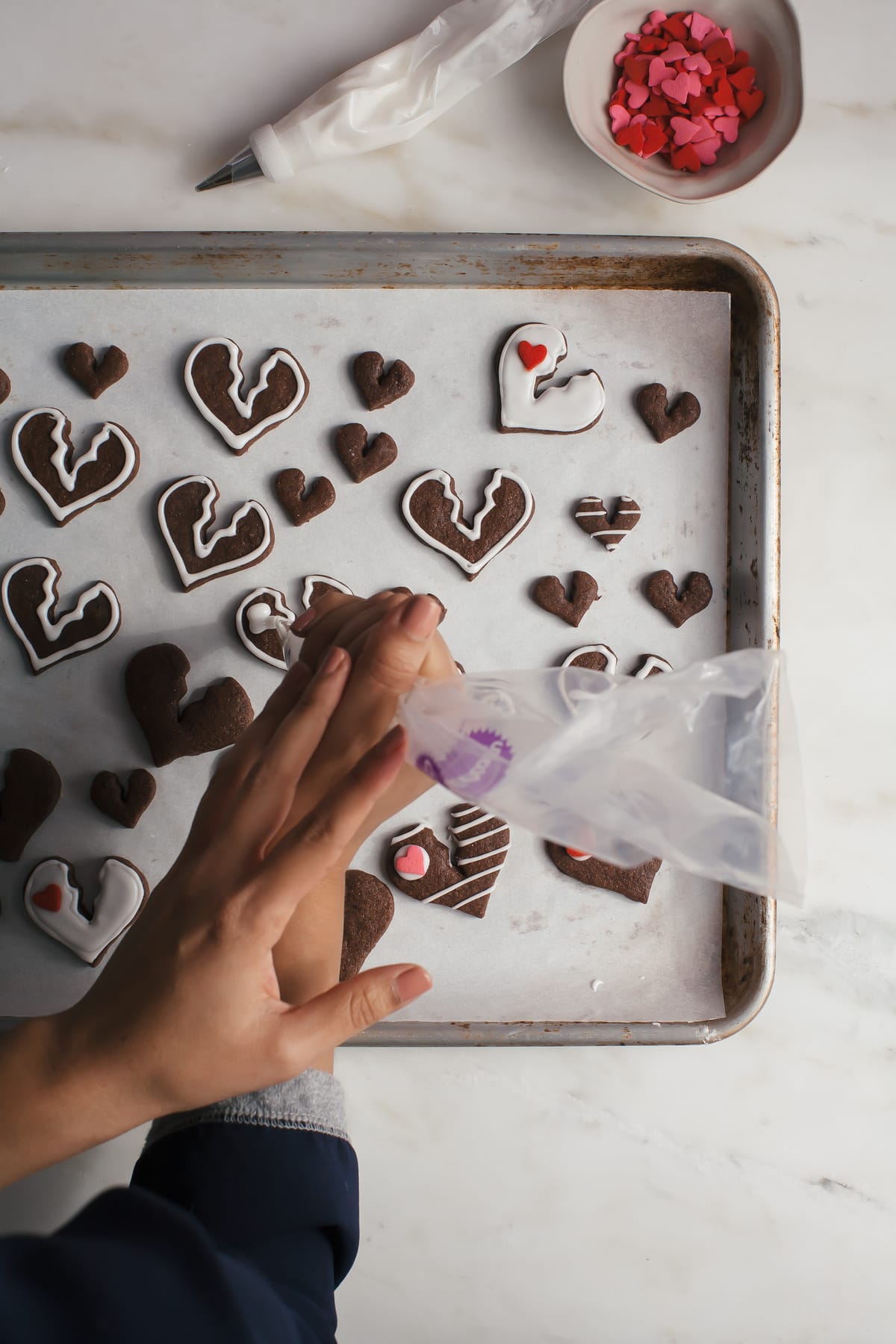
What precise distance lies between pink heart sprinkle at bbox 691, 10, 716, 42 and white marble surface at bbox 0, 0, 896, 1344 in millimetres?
129

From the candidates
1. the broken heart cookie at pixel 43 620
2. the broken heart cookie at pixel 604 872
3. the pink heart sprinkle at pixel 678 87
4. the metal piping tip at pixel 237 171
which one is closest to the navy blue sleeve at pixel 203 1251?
the broken heart cookie at pixel 604 872

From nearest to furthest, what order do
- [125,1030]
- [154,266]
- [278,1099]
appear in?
1. [125,1030]
2. [278,1099]
3. [154,266]

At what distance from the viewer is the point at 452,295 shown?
2.99 ft

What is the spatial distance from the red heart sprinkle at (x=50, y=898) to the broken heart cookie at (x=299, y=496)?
0.42 meters

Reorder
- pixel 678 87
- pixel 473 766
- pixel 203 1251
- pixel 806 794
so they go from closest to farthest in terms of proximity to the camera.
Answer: pixel 203 1251, pixel 473 766, pixel 678 87, pixel 806 794

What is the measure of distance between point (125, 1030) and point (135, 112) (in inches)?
33.5

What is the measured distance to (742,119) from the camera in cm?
89

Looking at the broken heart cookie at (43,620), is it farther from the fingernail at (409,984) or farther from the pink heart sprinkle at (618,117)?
the pink heart sprinkle at (618,117)

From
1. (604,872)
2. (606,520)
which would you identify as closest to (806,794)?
(604,872)

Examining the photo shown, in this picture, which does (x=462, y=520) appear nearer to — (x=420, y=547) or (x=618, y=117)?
(x=420, y=547)

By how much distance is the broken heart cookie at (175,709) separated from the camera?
34.5 inches

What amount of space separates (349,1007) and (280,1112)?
0.51 ft

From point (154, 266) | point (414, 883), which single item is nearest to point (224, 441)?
point (154, 266)

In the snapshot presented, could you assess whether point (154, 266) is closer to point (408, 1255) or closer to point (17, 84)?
point (17, 84)
